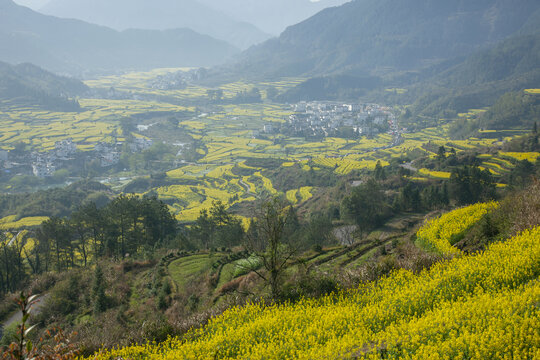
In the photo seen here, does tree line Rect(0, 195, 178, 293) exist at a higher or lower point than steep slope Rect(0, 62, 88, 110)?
lower

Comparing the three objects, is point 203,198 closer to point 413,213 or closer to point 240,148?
point 240,148

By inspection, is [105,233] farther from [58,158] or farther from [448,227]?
[58,158]

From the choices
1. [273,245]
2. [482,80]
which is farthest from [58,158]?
[482,80]

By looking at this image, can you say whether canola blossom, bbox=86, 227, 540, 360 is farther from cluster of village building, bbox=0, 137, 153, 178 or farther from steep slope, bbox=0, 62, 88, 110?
steep slope, bbox=0, 62, 88, 110

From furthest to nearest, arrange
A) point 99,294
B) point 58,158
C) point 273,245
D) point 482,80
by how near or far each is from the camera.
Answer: point 482,80 → point 58,158 → point 99,294 → point 273,245

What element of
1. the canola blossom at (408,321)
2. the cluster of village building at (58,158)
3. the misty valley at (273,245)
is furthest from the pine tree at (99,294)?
the cluster of village building at (58,158)

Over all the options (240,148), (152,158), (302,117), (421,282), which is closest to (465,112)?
(302,117)

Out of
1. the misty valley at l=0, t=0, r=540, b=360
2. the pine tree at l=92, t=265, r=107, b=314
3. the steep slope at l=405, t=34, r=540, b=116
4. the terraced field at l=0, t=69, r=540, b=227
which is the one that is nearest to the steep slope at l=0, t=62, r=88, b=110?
the terraced field at l=0, t=69, r=540, b=227
